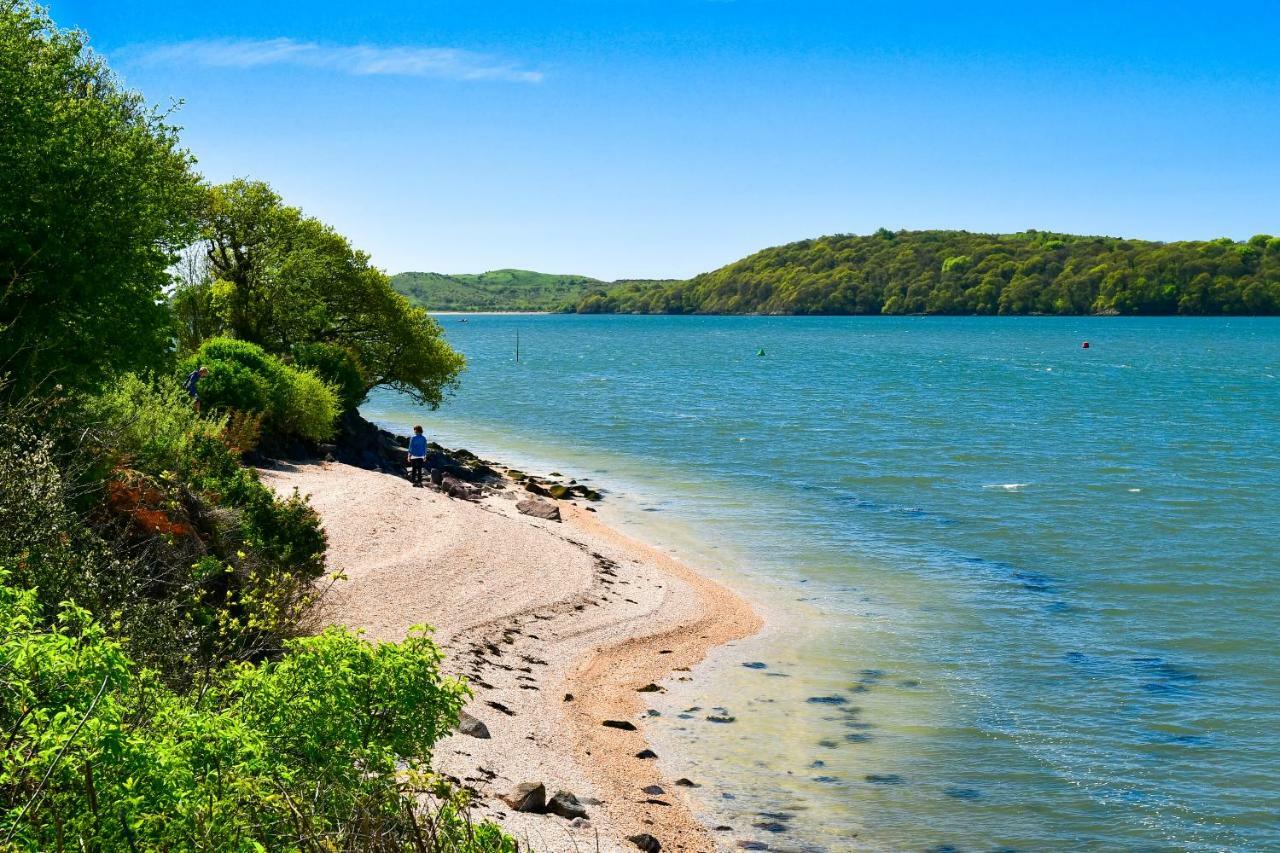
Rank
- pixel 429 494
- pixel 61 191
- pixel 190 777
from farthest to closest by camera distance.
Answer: pixel 429 494 → pixel 61 191 → pixel 190 777

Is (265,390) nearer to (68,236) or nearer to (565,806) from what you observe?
(68,236)

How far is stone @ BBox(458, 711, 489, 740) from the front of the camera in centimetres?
1536

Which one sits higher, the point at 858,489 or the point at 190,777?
the point at 190,777

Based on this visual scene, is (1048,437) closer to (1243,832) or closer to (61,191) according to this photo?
(1243,832)

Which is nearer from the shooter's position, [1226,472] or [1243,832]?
[1243,832]

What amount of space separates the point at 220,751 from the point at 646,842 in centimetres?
747

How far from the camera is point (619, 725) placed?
17.4 m

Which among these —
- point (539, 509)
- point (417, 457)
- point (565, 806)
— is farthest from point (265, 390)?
point (565, 806)

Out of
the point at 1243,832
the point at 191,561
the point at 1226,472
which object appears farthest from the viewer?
the point at 1226,472

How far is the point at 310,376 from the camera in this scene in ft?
115

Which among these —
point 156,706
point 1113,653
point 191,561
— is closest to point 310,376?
point 191,561

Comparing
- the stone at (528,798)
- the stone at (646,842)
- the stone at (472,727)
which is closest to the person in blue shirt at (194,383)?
the stone at (472,727)

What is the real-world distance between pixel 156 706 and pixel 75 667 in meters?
1.38

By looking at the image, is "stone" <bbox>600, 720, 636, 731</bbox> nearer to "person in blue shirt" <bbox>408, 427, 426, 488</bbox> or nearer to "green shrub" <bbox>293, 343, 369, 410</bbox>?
"person in blue shirt" <bbox>408, 427, 426, 488</bbox>
